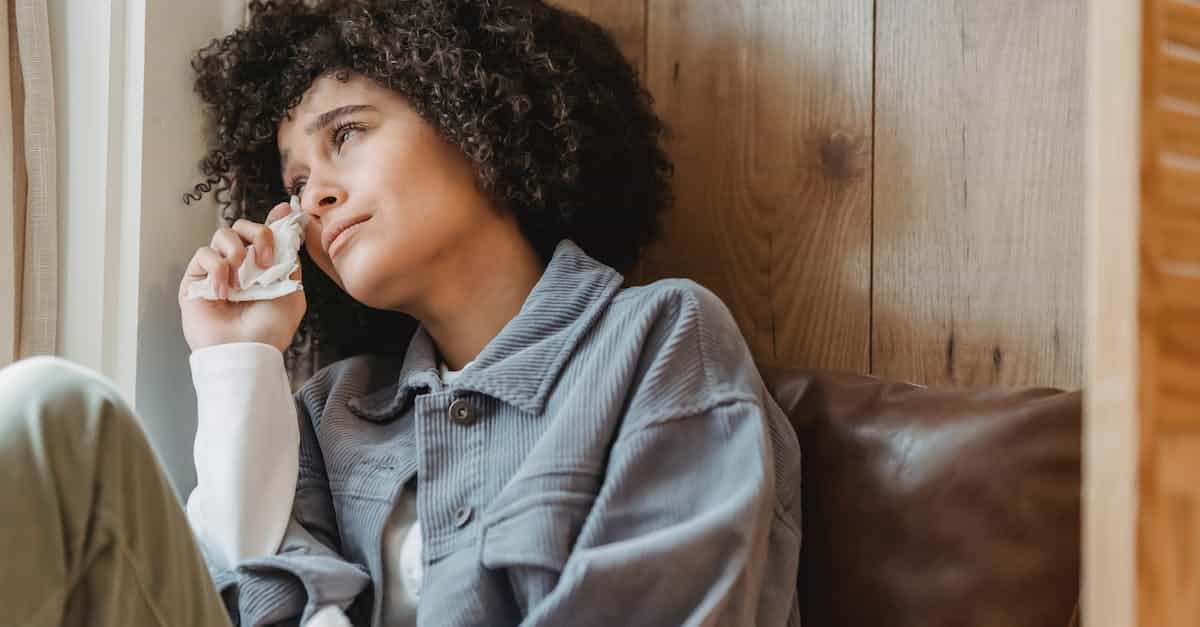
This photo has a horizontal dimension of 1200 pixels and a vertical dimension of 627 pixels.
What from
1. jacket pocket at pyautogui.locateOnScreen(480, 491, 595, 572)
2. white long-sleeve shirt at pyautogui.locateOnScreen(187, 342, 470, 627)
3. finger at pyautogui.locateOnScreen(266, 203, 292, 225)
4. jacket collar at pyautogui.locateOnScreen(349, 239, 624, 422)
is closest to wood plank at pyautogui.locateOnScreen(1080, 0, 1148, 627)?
jacket pocket at pyautogui.locateOnScreen(480, 491, 595, 572)

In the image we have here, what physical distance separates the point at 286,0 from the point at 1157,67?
110 cm

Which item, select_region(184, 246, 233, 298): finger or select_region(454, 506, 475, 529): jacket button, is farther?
select_region(184, 246, 233, 298): finger

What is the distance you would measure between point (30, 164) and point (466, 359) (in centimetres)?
53

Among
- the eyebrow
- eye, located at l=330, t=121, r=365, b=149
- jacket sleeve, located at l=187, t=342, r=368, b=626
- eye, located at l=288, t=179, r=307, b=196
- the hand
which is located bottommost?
jacket sleeve, located at l=187, t=342, r=368, b=626

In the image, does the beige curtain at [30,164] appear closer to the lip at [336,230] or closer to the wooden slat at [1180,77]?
the lip at [336,230]

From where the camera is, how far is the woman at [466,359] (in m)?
1.10

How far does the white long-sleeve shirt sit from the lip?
0.13 m

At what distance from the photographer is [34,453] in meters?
0.81

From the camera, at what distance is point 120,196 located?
1427mm

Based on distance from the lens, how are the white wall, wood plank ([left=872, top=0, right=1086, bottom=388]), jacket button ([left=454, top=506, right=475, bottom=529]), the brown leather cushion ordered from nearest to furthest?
the brown leather cushion, jacket button ([left=454, top=506, right=475, bottom=529]), wood plank ([left=872, top=0, right=1086, bottom=388]), the white wall

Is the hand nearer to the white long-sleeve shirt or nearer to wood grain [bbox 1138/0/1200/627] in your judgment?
the white long-sleeve shirt

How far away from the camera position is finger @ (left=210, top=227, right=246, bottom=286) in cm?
138

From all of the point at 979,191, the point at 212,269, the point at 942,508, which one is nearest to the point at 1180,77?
the point at 942,508

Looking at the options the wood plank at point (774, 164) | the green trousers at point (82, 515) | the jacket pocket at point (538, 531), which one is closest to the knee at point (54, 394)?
the green trousers at point (82, 515)
